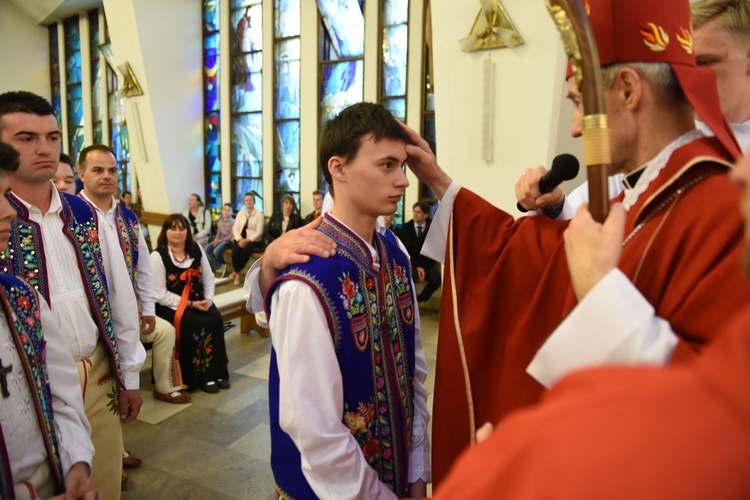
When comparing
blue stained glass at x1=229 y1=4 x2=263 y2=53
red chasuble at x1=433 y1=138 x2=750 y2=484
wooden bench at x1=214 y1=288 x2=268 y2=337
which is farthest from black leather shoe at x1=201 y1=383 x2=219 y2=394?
blue stained glass at x1=229 y1=4 x2=263 y2=53

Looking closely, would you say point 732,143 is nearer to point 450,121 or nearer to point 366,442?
point 366,442

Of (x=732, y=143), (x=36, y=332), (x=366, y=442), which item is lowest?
(x=366, y=442)

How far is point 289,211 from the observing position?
29.1ft

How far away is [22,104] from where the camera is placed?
2258 millimetres

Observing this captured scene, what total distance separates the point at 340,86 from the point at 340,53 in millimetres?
582

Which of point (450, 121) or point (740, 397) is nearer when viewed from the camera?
point (740, 397)

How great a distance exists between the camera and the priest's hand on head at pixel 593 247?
782 millimetres

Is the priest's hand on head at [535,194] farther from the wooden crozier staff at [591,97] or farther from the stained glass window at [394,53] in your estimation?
the stained glass window at [394,53]

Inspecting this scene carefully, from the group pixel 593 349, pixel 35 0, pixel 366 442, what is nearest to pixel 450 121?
pixel 366 442

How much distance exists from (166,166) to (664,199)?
10.3 m

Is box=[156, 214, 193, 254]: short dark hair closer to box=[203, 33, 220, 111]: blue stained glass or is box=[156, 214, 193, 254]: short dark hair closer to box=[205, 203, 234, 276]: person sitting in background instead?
box=[205, 203, 234, 276]: person sitting in background

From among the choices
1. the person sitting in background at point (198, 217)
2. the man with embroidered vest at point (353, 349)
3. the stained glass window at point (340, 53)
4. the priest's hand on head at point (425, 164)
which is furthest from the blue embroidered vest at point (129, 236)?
the person sitting in background at point (198, 217)

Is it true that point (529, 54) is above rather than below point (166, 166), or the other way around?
above

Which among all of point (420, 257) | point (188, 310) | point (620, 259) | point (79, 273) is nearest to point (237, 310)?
point (188, 310)
